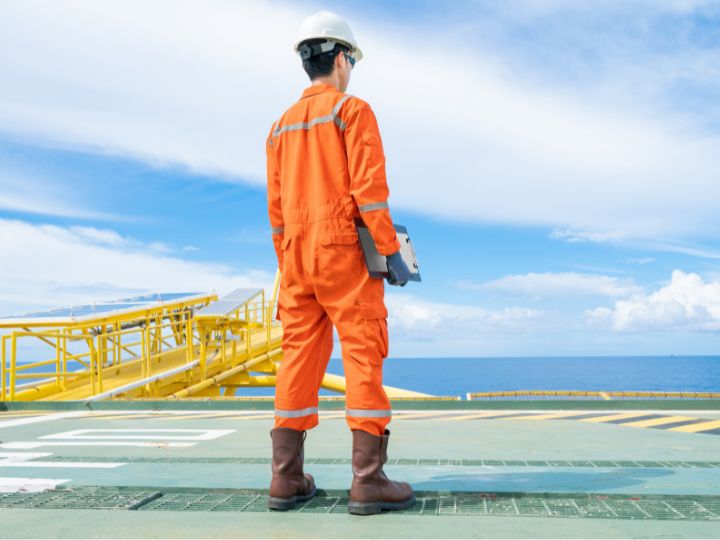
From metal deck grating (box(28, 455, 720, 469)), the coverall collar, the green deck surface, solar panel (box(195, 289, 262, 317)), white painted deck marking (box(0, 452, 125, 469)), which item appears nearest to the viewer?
the green deck surface

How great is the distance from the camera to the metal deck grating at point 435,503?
2438 millimetres

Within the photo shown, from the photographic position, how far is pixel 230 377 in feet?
48.7

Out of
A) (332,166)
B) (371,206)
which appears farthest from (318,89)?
(371,206)

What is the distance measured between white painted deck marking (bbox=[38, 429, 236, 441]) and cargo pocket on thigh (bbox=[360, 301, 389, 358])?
2239 millimetres

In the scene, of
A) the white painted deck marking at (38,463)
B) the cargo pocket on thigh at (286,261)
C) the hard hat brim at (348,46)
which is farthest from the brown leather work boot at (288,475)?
the hard hat brim at (348,46)

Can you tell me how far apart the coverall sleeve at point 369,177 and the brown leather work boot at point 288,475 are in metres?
0.88

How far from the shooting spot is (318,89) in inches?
114

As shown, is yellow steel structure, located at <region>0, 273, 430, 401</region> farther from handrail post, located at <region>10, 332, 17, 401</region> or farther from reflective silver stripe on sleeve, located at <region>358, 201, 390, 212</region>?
reflective silver stripe on sleeve, located at <region>358, 201, 390, 212</region>

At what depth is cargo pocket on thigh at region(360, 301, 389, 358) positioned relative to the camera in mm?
2656

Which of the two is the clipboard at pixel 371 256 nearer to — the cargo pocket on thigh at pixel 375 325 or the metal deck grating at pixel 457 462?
the cargo pocket on thigh at pixel 375 325

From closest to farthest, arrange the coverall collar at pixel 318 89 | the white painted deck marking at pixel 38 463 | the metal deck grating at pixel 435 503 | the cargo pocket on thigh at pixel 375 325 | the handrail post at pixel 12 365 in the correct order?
the metal deck grating at pixel 435 503 < the cargo pocket on thigh at pixel 375 325 < the coverall collar at pixel 318 89 < the white painted deck marking at pixel 38 463 < the handrail post at pixel 12 365

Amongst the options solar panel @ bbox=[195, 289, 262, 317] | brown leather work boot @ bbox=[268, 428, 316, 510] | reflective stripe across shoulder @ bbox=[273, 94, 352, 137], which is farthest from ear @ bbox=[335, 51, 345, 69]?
solar panel @ bbox=[195, 289, 262, 317]

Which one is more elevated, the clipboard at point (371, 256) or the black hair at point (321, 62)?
the black hair at point (321, 62)

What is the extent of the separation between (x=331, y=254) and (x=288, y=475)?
905 millimetres
